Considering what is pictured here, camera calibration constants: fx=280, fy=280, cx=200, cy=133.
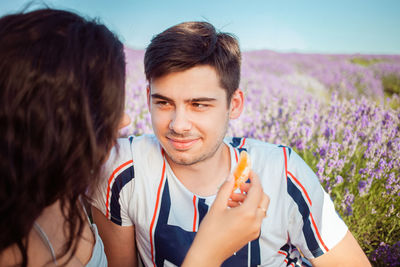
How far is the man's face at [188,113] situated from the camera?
157 centimetres

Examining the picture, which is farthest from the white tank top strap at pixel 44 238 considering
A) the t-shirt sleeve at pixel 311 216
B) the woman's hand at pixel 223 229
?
the t-shirt sleeve at pixel 311 216

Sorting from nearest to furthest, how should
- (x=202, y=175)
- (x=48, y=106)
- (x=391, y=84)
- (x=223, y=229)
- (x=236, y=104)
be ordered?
(x=48, y=106), (x=223, y=229), (x=202, y=175), (x=236, y=104), (x=391, y=84)

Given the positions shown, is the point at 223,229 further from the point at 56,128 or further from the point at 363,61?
the point at 363,61

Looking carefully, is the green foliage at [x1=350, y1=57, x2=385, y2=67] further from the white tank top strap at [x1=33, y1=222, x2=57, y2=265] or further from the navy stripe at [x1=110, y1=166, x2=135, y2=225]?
the white tank top strap at [x1=33, y1=222, x2=57, y2=265]

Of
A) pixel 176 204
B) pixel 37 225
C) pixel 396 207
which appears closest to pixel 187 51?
pixel 176 204

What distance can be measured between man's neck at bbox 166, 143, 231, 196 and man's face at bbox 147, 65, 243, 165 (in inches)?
4.2

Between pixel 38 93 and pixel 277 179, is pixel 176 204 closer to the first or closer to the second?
pixel 277 179

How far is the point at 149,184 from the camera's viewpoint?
5.37ft

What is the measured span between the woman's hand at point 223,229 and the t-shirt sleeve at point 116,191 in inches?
26.2

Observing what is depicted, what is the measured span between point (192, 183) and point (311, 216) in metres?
0.70

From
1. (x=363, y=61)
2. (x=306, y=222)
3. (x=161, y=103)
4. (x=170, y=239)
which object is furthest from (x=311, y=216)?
(x=363, y=61)

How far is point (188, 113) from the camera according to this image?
160 cm

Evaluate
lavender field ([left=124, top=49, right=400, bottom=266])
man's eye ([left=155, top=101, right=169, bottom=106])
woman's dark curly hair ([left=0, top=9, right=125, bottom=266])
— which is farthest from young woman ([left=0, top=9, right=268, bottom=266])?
lavender field ([left=124, top=49, right=400, bottom=266])

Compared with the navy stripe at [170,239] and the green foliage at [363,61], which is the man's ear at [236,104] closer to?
the navy stripe at [170,239]
